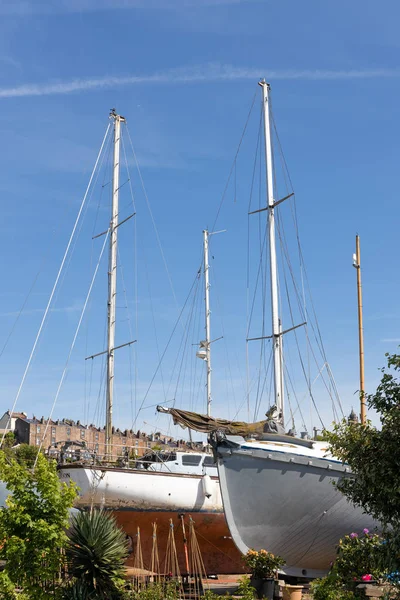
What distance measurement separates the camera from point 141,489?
24031 millimetres

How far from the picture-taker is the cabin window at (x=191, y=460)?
26.5 m

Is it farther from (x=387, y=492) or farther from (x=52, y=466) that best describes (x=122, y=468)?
(x=387, y=492)

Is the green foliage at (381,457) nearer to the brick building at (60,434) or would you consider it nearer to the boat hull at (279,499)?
the boat hull at (279,499)

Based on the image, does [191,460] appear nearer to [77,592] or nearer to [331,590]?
[77,592]

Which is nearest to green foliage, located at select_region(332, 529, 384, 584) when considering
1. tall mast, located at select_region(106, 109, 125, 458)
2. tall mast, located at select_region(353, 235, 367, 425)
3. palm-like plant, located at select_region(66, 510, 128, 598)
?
palm-like plant, located at select_region(66, 510, 128, 598)

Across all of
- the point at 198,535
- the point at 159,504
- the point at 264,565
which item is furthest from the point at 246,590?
the point at 198,535

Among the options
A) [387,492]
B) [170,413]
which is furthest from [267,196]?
[387,492]

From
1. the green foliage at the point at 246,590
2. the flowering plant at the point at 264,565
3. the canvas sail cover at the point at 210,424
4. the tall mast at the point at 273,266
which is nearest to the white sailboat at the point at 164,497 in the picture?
the canvas sail cover at the point at 210,424

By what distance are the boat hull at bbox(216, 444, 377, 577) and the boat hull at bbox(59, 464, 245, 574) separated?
2548 mm

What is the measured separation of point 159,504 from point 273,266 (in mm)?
9797

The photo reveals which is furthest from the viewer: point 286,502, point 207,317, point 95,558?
point 207,317

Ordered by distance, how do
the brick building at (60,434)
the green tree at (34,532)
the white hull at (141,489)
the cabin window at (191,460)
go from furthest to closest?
1. the brick building at (60,434)
2. the cabin window at (191,460)
3. the white hull at (141,489)
4. the green tree at (34,532)

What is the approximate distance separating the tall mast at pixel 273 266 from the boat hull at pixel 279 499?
4206mm

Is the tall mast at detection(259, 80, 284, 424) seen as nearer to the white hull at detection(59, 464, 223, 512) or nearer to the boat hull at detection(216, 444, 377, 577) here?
the white hull at detection(59, 464, 223, 512)
